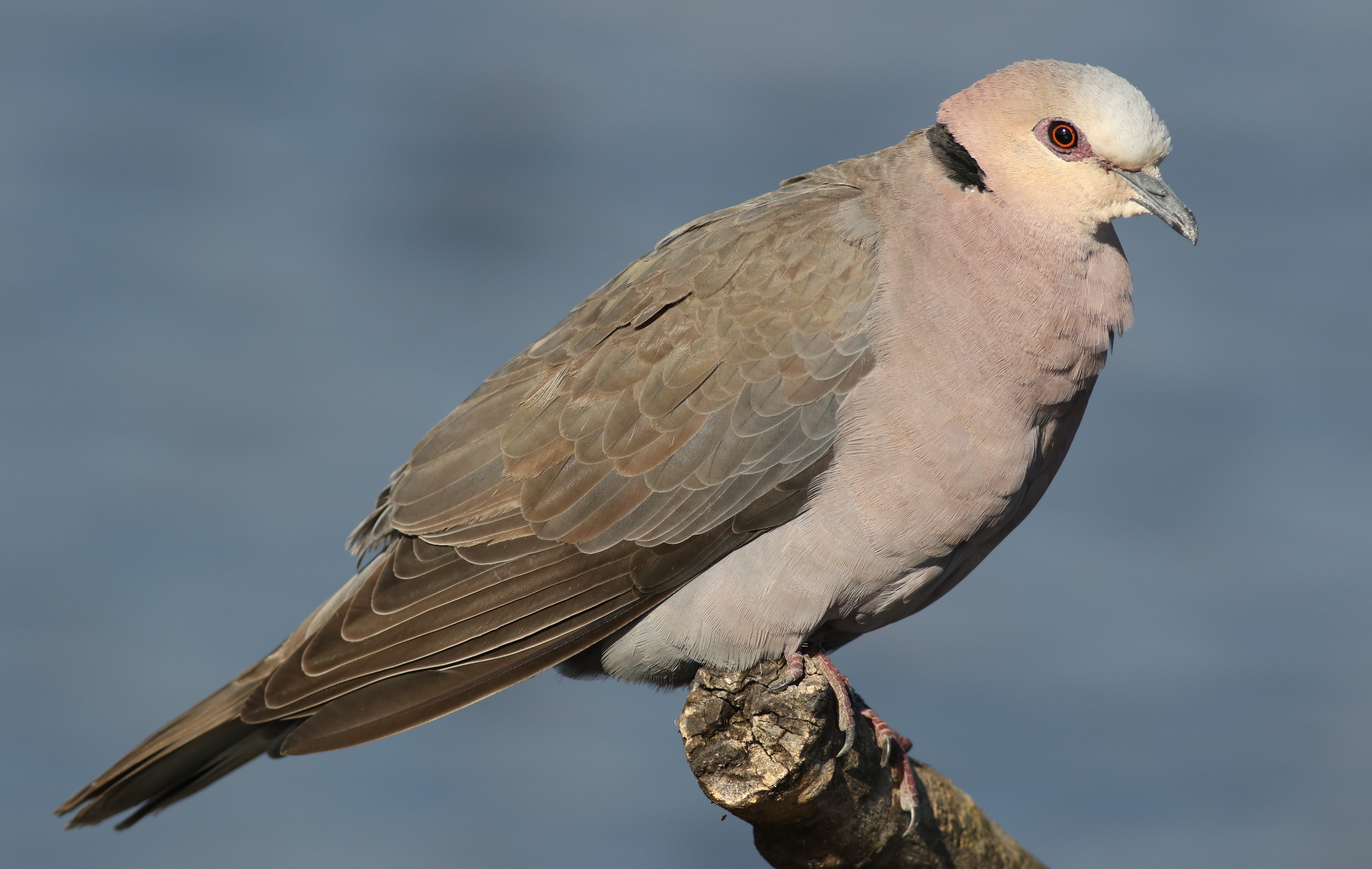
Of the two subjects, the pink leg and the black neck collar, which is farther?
the black neck collar

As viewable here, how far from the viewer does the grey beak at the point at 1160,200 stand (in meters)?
4.64

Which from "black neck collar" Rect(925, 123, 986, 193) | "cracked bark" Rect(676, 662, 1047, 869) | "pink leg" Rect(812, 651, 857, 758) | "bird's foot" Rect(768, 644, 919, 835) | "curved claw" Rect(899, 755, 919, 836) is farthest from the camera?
"black neck collar" Rect(925, 123, 986, 193)

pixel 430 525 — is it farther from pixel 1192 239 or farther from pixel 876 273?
pixel 1192 239

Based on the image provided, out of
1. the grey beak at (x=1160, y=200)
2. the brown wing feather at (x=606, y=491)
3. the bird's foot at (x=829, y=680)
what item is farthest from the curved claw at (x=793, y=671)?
the grey beak at (x=1160, y=200)

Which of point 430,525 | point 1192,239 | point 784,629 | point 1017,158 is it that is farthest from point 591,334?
point 1192,239

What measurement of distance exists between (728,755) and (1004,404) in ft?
5.18

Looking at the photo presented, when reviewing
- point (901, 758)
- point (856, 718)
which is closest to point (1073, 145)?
point (856, 718)

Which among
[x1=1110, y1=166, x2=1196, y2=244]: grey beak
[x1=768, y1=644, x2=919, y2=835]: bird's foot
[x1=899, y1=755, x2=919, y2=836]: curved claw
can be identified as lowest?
[x1=899, y1=755, x2=919, y2=836]: curved claw

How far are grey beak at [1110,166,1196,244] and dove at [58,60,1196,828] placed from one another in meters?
0.01

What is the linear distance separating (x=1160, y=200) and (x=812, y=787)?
2.42m

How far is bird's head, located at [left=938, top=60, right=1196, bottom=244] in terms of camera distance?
15.3 ft

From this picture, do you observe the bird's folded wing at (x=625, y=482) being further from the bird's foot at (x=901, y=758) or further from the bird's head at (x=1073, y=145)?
the bird's foot at (x=901, y=758)

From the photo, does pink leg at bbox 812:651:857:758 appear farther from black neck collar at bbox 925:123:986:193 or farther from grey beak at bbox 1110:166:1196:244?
grey beak at bbox 1110:166:1196:244

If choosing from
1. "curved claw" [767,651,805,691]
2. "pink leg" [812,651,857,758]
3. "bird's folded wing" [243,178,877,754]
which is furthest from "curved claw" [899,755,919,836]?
"bird's folded wing" [243,178,877,754]
